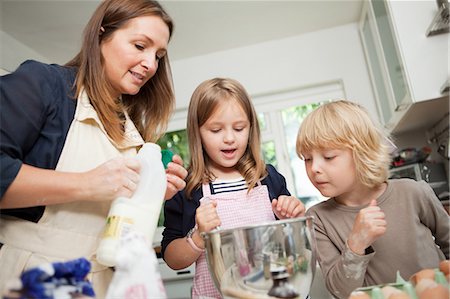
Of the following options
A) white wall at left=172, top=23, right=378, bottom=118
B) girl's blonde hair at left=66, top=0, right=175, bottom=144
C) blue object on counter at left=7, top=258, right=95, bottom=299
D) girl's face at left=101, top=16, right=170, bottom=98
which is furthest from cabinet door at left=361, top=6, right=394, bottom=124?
blue object on counter at left=7, top=258, right=95, bottom=299

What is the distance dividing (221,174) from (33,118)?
580 mm

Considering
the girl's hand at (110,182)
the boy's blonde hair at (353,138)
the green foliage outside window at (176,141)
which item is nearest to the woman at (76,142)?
the girl's hand at (110,182)

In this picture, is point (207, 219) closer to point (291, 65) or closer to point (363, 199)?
point (363, 199)

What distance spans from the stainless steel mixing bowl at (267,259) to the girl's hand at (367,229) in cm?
18

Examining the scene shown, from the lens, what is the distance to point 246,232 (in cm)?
52

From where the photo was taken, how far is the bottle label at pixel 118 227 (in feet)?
1.66

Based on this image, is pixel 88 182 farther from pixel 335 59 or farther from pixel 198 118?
pixel 335 59

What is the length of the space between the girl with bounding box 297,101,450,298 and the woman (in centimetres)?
38

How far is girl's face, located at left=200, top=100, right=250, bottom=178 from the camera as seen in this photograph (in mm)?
1012

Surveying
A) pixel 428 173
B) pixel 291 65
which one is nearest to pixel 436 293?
pixel 428 173

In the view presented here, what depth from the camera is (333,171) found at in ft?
2.90

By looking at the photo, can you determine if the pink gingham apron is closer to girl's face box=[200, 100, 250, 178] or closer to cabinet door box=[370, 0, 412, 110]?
girl's face box=[200, 100, 250, 178]

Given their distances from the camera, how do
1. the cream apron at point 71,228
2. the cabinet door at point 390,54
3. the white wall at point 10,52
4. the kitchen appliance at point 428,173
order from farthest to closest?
the white wall at point 10,52 → the kitchen appliance at point 428,173 → the cabinet door at point 390,54 → the cream apron at point 71,228

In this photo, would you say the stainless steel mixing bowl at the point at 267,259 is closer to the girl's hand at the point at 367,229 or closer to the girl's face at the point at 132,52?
the girl's hand at the point at 367,229
